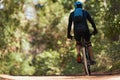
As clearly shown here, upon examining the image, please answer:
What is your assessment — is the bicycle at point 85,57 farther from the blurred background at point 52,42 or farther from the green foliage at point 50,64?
the green foliage at point 50,64

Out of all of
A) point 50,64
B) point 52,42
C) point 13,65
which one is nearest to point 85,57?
point 13,65

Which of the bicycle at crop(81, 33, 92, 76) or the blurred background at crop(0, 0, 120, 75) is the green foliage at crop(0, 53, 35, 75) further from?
the bicycle at crop(81, 33, 92, 76)

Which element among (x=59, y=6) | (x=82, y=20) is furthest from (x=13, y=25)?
(x=82, y=20)

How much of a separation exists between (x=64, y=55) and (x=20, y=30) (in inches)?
172

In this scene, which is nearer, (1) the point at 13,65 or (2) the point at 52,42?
(1) the point at 13,65

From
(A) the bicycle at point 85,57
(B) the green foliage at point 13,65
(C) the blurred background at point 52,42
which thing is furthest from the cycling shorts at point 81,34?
(B) the green foliage at point 13,65

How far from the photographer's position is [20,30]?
96.5ft

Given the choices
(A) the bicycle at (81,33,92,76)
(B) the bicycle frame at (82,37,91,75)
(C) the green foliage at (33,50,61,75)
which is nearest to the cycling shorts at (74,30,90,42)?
(A) the bicycle at (81,33,92,76)

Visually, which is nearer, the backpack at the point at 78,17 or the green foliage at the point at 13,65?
the backpack at the point at 78,17

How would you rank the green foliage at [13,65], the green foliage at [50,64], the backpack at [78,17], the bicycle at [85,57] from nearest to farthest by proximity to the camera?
the backpack at [78,17] < the bicycle at [85,57] < the green foliage at [13,65] < the green foliage at [50,64]

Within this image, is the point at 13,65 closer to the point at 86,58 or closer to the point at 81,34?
the point at 86,58

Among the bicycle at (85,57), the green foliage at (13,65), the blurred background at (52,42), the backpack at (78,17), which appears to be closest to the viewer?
the backpack at (78,17)

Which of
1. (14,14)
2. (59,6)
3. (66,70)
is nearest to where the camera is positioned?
(66,70)

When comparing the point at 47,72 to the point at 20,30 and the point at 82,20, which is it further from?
the point at 82,20
